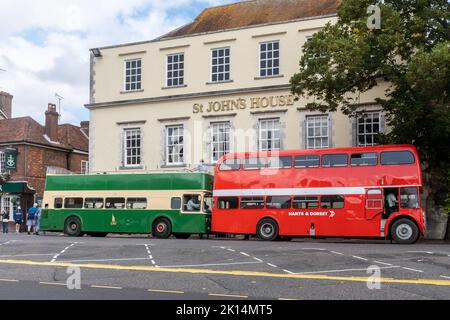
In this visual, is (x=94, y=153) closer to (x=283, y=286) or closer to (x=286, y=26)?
(x=286, y=26)

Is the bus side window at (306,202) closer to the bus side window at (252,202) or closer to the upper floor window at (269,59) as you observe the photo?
the bus side window at (252,202)

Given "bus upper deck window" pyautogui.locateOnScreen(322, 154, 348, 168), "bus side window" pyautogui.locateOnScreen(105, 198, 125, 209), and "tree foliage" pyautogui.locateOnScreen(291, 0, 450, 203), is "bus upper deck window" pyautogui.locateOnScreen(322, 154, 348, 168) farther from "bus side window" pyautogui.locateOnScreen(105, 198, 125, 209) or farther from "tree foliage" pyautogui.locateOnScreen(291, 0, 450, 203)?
"bus side window" pyautogui.locateOnScreen(105, 198, 125, 209)

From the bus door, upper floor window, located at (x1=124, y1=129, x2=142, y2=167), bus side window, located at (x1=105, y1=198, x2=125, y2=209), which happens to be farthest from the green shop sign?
the bus door

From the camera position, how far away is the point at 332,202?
2373cm

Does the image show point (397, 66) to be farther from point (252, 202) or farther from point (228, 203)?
point (228, 203)

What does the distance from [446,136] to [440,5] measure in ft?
18.2

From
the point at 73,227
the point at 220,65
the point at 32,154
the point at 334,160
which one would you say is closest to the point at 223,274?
the point at 334,160

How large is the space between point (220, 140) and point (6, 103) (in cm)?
2827

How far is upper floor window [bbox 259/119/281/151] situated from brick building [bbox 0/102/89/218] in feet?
56.3

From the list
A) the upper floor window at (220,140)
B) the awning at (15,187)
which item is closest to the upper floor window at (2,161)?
the awning at (15,187)

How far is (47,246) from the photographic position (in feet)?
66.4

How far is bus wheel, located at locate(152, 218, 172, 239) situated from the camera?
2681 centimetres

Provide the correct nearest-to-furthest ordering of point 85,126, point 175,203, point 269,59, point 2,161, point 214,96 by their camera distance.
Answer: point 175,203 < point 269,59 < point 214,96 < point 2,161 < point 85,126

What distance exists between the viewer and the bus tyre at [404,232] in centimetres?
2227
